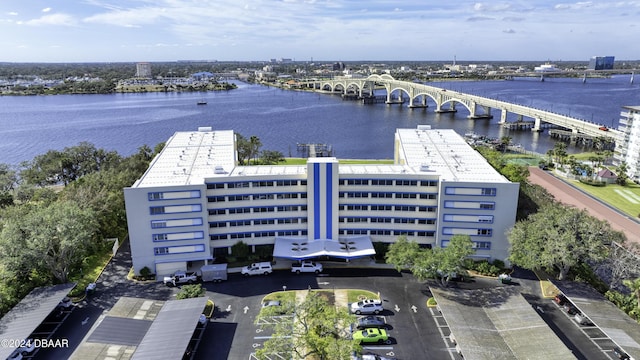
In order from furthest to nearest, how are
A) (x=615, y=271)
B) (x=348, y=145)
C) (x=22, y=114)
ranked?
(x=22, y=114) → (x=348, y=145) → (x=615, y=271)

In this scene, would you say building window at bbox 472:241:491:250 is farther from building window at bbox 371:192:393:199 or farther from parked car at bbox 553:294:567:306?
building window at bbox 371:192:393:199

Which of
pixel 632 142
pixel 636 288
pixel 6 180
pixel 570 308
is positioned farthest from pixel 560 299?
pixel 6 180

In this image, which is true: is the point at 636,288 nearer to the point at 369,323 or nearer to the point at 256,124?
the point at 369,323

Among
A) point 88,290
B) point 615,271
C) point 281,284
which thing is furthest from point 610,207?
point 88,290

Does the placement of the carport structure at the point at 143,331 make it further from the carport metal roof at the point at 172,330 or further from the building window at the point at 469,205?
the building window at the point at 469,205

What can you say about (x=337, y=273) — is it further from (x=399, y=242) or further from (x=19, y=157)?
(x=19, y=157)
